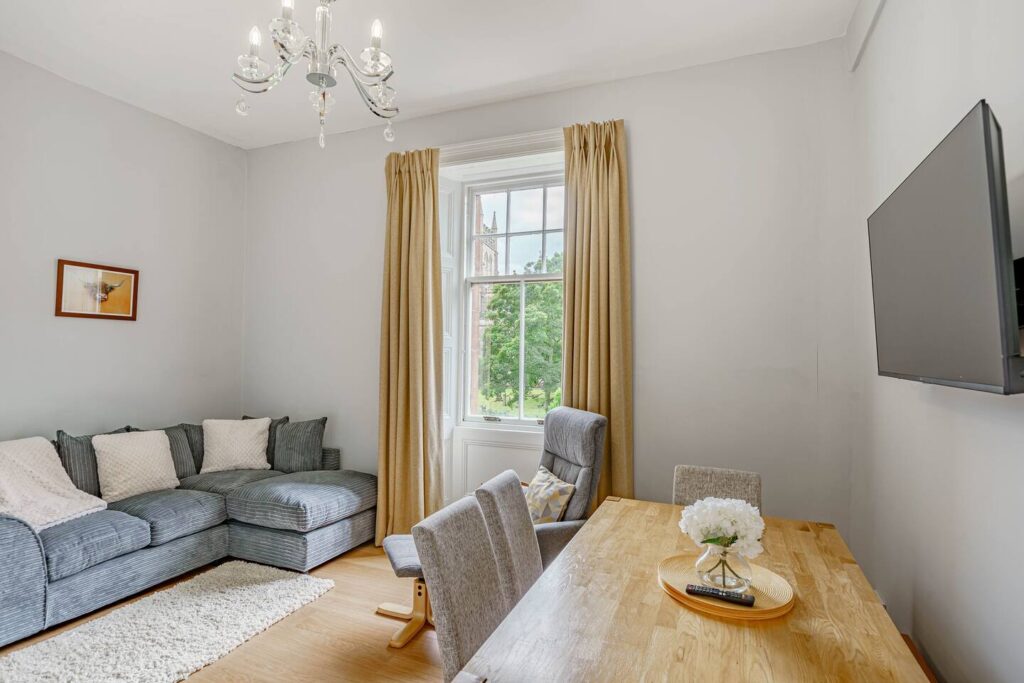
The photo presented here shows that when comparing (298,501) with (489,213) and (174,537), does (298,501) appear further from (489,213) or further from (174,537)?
(489,213)

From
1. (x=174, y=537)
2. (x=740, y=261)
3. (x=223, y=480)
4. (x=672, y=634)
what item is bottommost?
(x=174, y=537)

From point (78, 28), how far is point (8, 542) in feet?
8.47

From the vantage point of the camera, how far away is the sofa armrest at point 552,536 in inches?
97.7

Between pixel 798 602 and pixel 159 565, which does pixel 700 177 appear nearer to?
pixel 798 602

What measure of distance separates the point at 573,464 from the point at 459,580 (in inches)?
59.6

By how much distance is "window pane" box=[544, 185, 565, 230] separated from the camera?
3.88 metres

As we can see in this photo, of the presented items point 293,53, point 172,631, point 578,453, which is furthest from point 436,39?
point 172,631

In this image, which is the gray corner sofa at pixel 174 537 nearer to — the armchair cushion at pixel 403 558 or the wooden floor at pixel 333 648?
the wooden floor at pixel 333 648

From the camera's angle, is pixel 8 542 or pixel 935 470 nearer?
pixel 935 470

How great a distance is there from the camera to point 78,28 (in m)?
2.91

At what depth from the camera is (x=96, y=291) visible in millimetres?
3646

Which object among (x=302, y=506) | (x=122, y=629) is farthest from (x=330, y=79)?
(x=122, y=629)

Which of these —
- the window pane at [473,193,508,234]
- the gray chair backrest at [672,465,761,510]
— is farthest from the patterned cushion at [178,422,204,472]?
the gray chair backrest at [672,465,761,510]

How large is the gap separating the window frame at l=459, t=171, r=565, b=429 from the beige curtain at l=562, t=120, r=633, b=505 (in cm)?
45
